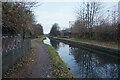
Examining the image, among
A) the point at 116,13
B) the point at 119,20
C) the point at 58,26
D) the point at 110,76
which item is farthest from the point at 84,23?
the point at 58,26

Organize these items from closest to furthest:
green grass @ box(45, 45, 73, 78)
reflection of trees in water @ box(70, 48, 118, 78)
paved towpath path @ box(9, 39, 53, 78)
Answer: paved towpath path @ box(9, 39, 53, 78) < green grass @ box(45, 45, 73, 78) < reflection of trees in water @ box(70, 48, 118, 78)

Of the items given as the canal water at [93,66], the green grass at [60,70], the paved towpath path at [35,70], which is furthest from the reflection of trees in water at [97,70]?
the paved towpath path at [35,70]

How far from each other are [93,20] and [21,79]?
152 ft

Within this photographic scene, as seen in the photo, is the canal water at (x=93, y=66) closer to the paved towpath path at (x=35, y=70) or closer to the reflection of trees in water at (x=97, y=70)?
the reflection of trees in water at (x=97, y=70)

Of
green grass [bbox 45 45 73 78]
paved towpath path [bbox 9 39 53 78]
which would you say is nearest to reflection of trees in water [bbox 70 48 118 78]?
green grass [bbox 45 45 73 78]

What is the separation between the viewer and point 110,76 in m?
13.8

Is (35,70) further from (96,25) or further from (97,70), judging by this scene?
(96,25)

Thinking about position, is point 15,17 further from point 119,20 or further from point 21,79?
point 119,20

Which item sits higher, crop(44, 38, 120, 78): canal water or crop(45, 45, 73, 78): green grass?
crop(45, 45, 73, 78): green grass

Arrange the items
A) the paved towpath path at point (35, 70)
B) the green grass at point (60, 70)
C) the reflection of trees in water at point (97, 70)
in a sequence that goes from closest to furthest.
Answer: the paved towpath path at point (35, 70) → the green grass at point (60, 70) → the reflection of trees in water at point (97, 70)

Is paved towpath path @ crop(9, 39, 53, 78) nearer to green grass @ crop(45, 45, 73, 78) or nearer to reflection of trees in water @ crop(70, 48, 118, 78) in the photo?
green grass @ crop(45, 45, 73, 78)

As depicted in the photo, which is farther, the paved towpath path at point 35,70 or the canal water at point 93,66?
the canal water at point 93,66

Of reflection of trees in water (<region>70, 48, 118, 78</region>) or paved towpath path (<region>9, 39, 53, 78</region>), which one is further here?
reflection of trees in water (<region>70, 48, 118, 78</region>)

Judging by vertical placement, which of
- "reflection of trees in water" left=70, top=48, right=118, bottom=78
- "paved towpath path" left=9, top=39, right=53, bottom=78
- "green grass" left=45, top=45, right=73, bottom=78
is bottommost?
"reflection of trees in water" left=70, top=48, right=118, bottom=78
